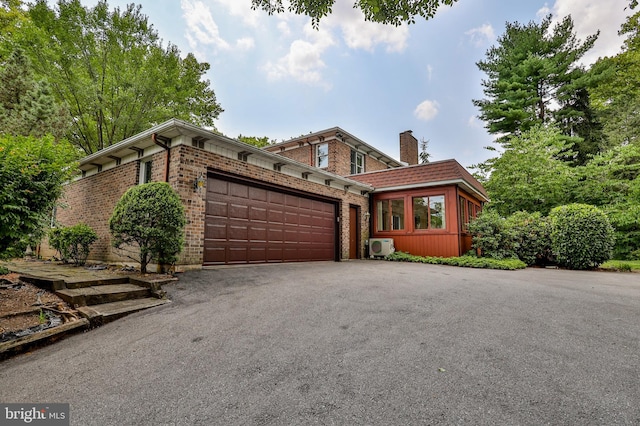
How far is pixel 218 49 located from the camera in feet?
43.2

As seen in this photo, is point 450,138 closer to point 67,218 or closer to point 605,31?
point 605,31

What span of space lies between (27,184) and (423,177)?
10622mm

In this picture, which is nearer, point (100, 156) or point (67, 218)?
point (100, 156)

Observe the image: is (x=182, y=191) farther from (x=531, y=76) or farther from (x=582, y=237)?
(x=531, y=76)

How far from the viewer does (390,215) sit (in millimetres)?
12133

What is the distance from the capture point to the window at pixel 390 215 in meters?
11.8

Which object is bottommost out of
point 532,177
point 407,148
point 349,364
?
point 349,364

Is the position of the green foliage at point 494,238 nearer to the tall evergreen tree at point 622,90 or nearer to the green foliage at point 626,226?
the green foliage at point 626,226

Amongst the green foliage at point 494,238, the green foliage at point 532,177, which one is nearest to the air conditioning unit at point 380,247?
the green foliage at point 494,238

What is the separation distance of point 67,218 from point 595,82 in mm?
25581

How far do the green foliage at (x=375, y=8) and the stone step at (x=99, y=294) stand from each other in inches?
200

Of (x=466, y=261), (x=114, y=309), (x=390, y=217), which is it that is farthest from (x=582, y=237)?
(x=114, y=309)

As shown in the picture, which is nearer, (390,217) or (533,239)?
(533,239)

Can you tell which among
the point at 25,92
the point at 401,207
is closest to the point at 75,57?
the point at 25,92
